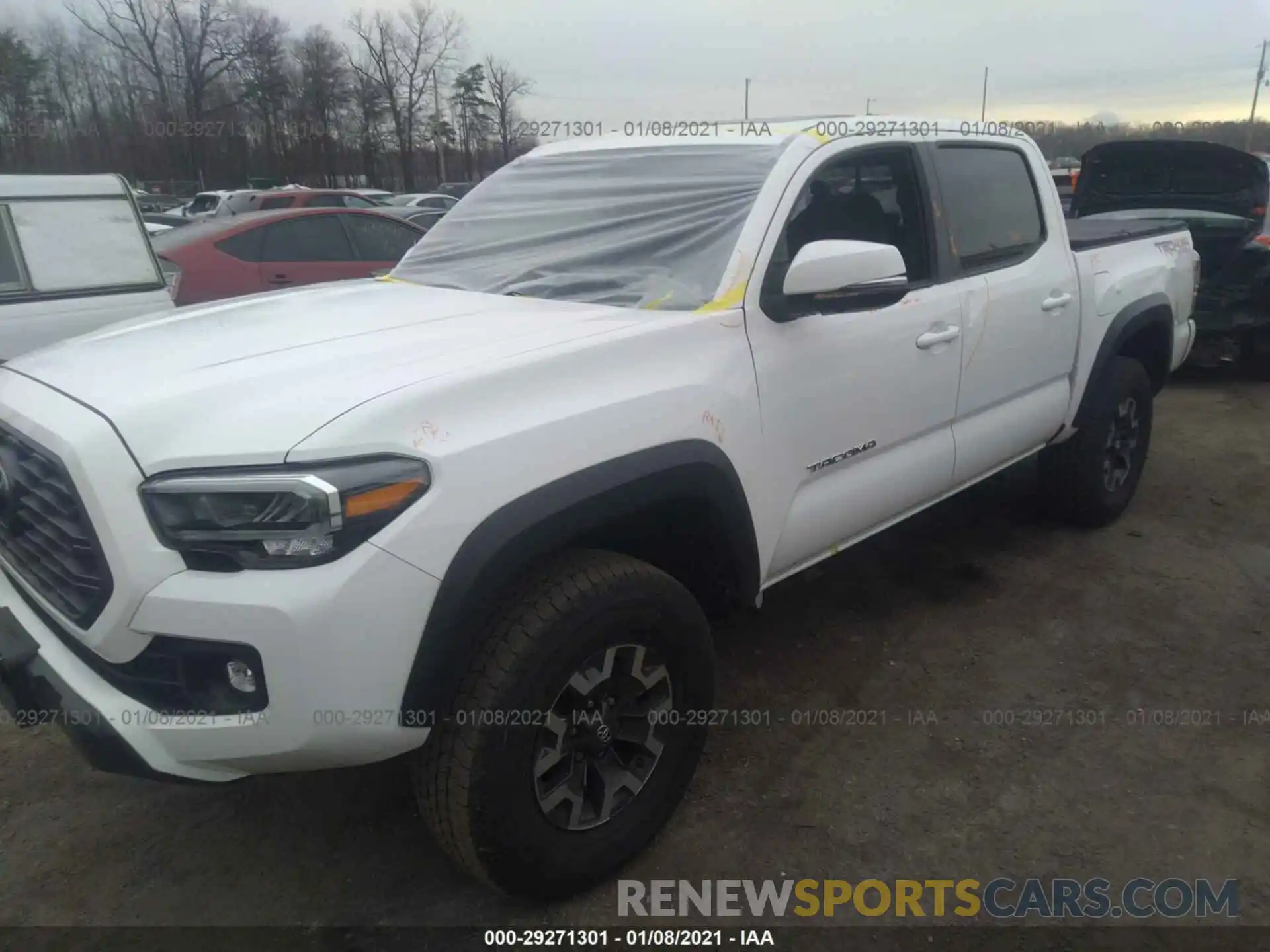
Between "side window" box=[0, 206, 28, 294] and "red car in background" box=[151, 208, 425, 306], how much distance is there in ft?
5.77

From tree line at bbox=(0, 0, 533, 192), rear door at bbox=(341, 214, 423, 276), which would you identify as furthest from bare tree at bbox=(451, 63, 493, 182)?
rear door at bbox=(341, 214, 423, 276)

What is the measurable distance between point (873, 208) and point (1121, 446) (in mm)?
2189

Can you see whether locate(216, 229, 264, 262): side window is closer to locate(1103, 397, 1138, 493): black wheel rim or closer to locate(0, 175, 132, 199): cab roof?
locate(0, 175, 132, 199): cab roof

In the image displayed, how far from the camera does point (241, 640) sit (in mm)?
1787

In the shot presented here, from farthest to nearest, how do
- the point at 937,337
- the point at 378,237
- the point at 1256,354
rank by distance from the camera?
1. the point at 378,237
2. the point at 1256,354
3. the point at 937,337

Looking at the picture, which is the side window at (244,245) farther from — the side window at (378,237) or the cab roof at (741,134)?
the cab roof at (741,134)

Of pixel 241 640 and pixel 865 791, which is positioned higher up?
pixel 241 640

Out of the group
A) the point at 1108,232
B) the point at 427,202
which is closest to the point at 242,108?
the point at 427,202

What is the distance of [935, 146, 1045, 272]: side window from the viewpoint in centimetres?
350

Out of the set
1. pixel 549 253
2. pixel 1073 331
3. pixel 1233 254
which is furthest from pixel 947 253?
pixel 1233 254

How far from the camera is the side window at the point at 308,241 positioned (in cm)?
783

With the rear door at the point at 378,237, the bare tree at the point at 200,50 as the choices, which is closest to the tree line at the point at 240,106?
the bare tree at the point at 200,50

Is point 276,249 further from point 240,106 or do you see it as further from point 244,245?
point 240,106

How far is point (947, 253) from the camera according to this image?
3.40 m
